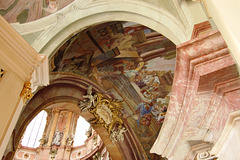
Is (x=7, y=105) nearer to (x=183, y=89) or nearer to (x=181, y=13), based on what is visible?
(x=183, y=89)

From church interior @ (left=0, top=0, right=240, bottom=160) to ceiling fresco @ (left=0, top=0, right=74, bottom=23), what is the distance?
0.02 m

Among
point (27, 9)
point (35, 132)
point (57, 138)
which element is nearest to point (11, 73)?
point (27, 9)

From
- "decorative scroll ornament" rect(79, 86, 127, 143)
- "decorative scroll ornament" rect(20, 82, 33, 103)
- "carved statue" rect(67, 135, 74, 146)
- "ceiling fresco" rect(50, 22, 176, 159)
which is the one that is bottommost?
"decorative scroll ornament" rect(20, 82, 33, 103)

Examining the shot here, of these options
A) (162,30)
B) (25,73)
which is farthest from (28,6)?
(162,30)

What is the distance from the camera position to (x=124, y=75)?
8117 mm

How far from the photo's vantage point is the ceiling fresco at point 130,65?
6.61 metres

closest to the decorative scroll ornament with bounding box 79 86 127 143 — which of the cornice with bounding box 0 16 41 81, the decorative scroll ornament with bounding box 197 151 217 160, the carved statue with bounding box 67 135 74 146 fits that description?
the cornice with bounding box 0 16 41 81

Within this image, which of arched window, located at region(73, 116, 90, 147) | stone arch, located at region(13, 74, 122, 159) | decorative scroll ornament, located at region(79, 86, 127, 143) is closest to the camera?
stone arch, located at region(13, 74, 122, 159)

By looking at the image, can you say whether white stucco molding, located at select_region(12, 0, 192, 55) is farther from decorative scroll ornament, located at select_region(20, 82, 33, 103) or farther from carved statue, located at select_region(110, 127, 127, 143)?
carved statue, located at select_region(110, 127, 127, 143)

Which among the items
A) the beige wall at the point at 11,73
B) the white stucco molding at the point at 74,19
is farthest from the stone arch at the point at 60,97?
the beige wall at the point at 11,73

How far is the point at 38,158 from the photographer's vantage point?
12.7m

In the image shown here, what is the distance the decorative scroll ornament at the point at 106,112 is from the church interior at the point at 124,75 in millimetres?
36

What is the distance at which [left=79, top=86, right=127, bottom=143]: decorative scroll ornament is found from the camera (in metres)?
8.29

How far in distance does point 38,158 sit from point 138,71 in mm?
7968
